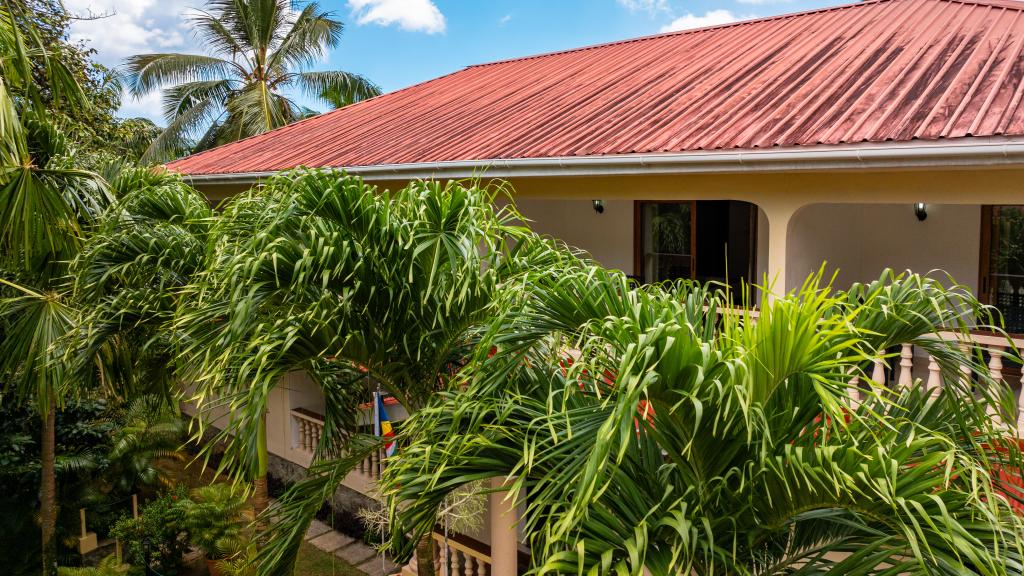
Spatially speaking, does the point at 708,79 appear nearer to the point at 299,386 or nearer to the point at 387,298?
the point at 387,298

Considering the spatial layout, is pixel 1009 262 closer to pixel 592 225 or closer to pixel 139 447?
pixel 592 225

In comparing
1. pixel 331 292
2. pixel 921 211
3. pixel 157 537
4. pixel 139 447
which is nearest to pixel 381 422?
pixel 331 292

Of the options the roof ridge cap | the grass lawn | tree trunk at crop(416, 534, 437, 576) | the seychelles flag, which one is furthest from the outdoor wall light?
the grass lawn

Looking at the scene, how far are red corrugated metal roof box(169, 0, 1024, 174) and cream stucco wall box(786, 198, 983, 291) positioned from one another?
4.75 feet

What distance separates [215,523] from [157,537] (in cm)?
100

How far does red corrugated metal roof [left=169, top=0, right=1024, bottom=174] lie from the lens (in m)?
5.32

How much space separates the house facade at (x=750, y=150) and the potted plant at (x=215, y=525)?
1.63 meters

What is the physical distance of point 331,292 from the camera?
4117 mm

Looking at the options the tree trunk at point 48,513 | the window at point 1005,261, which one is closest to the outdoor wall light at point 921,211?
the window at point 1005,261

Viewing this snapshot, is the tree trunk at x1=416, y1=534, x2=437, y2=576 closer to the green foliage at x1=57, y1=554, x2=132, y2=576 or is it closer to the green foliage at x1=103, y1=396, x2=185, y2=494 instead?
the green foliage at x1=57, y1=554, x2=132, y2=576

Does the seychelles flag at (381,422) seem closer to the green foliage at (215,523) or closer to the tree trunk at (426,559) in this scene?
the tree trunk at (426,559)

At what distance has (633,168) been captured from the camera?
5.78m

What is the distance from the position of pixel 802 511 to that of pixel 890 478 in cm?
45

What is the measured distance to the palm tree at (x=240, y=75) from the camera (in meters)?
22.1
